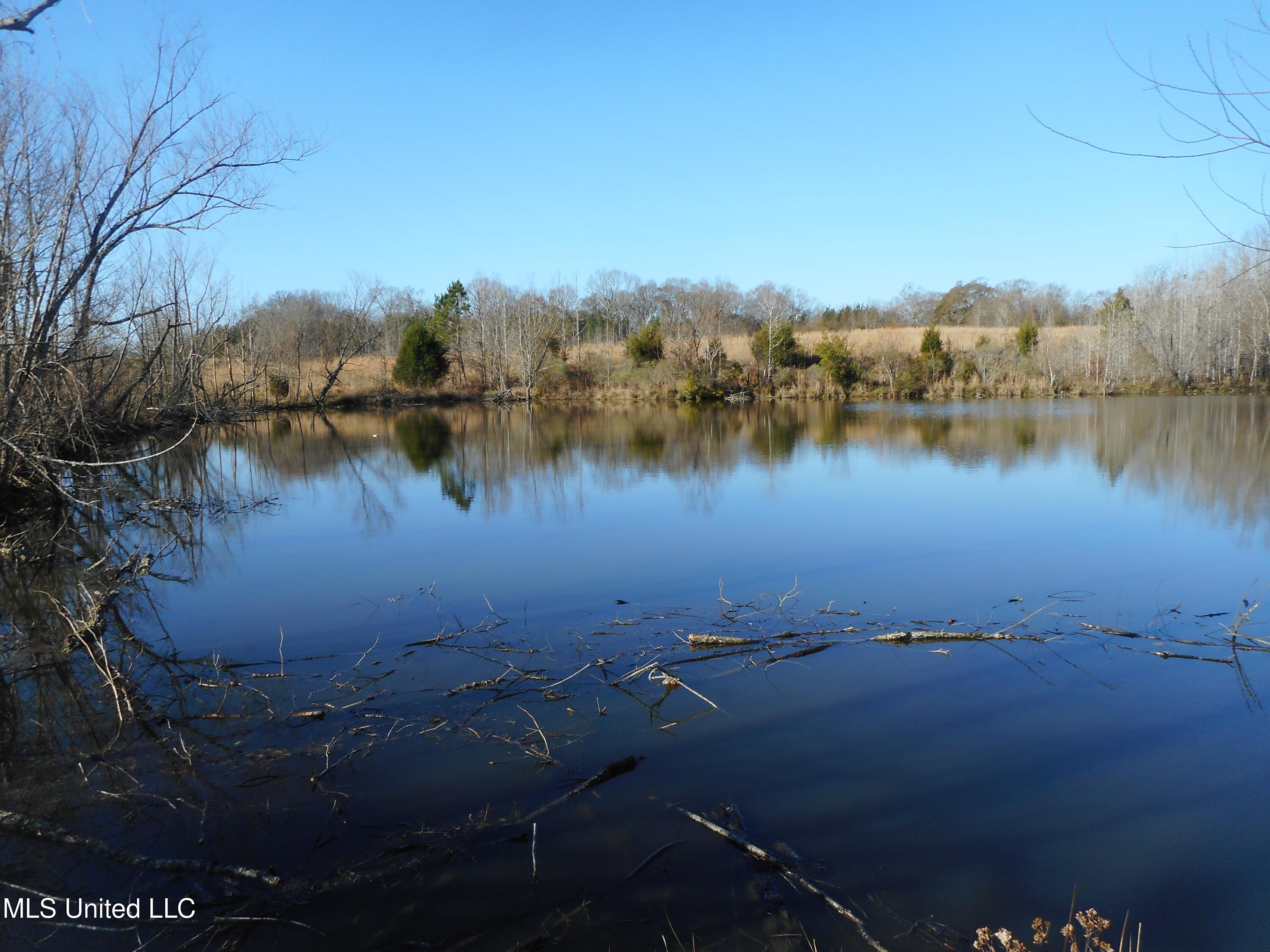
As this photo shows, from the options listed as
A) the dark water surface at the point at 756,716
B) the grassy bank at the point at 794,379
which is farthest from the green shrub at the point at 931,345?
the dark water surface at the point at 756,716

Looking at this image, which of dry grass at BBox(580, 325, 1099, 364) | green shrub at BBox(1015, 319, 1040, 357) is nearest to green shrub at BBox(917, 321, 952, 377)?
dry grass at BBox(580, 325, 1099, 364)

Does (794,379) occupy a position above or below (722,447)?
above

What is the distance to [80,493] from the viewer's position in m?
12.5

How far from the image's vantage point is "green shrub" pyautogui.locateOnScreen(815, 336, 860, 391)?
128 ft

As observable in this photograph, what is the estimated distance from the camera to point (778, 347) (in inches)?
1574

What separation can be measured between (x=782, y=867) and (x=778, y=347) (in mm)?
38231

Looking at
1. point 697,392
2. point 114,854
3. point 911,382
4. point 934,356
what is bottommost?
point 114,854

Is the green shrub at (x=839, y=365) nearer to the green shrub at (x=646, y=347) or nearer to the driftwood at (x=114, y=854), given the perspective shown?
the green shrub at (x=646, y=347)

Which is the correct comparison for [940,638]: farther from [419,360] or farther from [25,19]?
[419,360]

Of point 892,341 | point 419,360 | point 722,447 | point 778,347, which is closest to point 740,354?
point 778,347

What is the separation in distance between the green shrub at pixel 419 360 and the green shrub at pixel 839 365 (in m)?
20.6

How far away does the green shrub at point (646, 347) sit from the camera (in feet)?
135

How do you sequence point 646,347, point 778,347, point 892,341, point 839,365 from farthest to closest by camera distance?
point 892,341, point 646,347, point 778,347, point 839,365

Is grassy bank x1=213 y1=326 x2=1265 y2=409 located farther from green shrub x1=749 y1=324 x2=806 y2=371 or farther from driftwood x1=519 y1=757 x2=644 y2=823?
driftwood x1=519 y1=757 x2=644 y2=823
